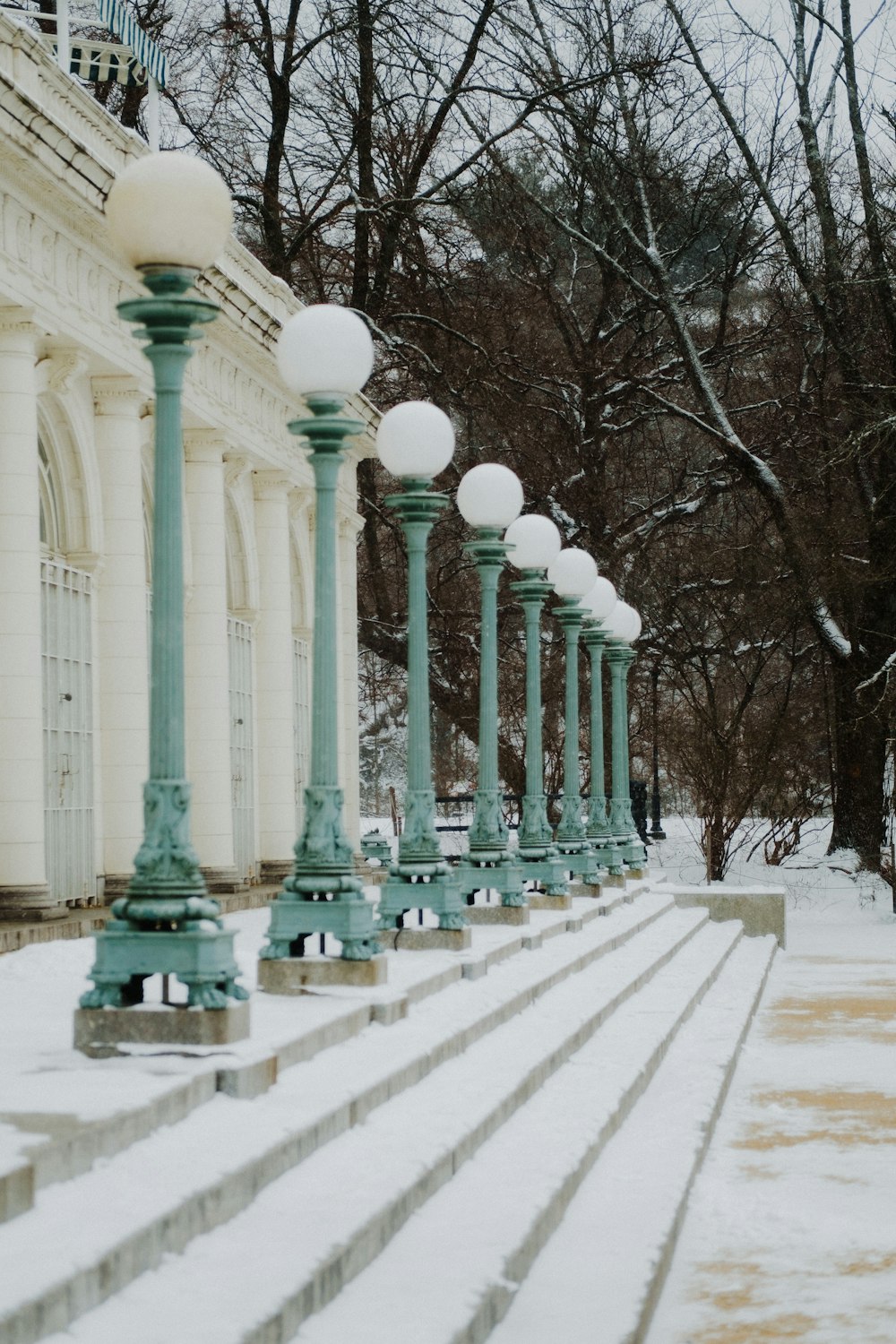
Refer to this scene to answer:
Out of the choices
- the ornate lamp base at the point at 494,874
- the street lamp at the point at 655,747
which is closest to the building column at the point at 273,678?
the ornate lamp base at the point at 494,874

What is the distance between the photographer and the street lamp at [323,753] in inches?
390

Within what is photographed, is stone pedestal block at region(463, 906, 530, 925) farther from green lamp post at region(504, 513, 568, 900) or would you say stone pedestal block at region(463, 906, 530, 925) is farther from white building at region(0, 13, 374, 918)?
white building at region(0, 13, 374, 918)

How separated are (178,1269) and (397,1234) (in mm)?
1240

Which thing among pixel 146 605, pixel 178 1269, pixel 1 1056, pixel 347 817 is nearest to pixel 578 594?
pixel 146 605

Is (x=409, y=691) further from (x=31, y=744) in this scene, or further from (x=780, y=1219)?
(x=780, y=1219)

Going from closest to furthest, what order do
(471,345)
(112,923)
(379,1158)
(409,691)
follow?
(379,1158), (112,923), (409,691), (471,345)

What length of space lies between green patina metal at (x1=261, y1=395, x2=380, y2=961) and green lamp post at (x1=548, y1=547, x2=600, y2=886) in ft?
28.1

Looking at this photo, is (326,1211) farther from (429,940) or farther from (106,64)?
(106,64)

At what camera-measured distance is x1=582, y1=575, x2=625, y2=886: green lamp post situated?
2155 cm

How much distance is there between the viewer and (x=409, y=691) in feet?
42.1

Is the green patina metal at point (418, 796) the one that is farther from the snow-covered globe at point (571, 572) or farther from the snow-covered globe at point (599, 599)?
the snow-covered globe at point (599, 599)

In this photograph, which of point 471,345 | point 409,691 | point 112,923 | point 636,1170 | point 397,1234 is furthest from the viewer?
point 471,345

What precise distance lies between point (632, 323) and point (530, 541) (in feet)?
69.6

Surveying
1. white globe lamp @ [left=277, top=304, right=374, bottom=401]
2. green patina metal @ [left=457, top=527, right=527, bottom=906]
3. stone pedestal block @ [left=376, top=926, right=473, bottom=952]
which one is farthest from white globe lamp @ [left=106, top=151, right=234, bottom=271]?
green patina metal @ [left=457, top=527, right=527, bottom=906]
